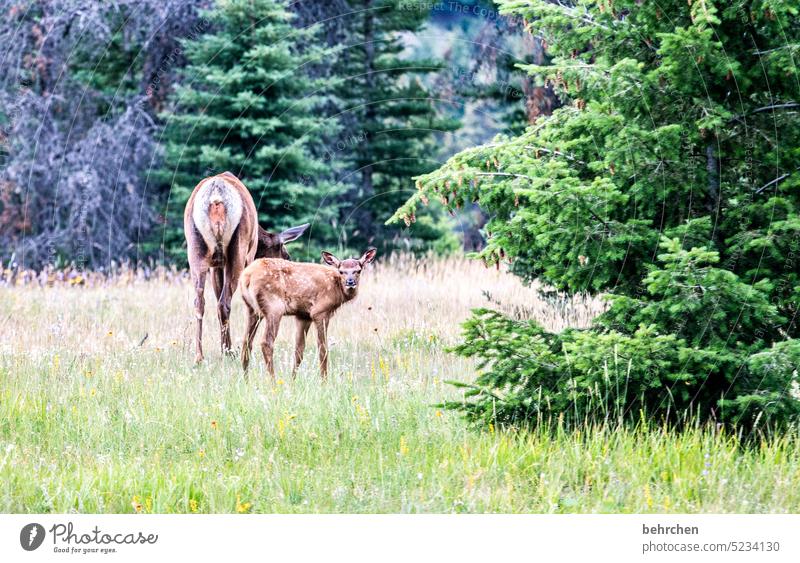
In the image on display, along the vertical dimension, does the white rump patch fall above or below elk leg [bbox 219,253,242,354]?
above

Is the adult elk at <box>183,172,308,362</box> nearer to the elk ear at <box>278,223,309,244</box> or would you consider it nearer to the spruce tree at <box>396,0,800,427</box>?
the elk ear at <box>278,223,309,244</box>

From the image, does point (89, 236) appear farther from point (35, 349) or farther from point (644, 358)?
point (644, 358)

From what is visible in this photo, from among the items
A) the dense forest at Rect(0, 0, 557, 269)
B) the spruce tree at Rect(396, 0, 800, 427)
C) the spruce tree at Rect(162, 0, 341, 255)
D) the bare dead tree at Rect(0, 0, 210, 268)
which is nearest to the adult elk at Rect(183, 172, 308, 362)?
the spruce tree at Rect(162, 0, 341, 255)

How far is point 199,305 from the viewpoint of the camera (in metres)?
11.9

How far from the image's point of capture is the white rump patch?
12.0 metres

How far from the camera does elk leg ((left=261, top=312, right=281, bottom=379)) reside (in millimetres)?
10023

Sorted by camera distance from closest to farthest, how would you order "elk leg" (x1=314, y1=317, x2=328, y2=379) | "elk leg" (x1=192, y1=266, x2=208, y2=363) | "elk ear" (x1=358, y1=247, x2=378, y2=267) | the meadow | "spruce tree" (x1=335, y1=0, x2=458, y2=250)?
the meadow
"elk ear" (x1=358, y1=247, x2=378, y2=267)
"elk leg" (x1=314, y1=317, x2=328, y2=379)
"elk leg" (x1=192, y1=266, x2=208, y2=363)
"spruce tree" (x1=335, y1=0, x2=458, y2=250)

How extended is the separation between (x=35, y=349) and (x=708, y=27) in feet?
23.5

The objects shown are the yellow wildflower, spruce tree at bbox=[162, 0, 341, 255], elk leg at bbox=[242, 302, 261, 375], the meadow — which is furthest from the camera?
spruce tree at bbox=[162, 0, 341, 255]

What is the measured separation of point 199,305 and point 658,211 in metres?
6.54

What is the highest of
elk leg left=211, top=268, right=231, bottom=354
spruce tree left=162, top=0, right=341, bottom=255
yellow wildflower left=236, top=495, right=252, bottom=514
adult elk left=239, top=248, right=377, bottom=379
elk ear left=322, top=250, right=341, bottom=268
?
spruce tree left=162, top=0, right=341, bottom=255

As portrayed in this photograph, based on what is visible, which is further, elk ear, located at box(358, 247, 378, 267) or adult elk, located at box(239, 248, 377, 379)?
adult elk, located at box(239, 248, 377, 379)

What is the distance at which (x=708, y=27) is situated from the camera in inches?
259

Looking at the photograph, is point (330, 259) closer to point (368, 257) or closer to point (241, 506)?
point (368, 257)
